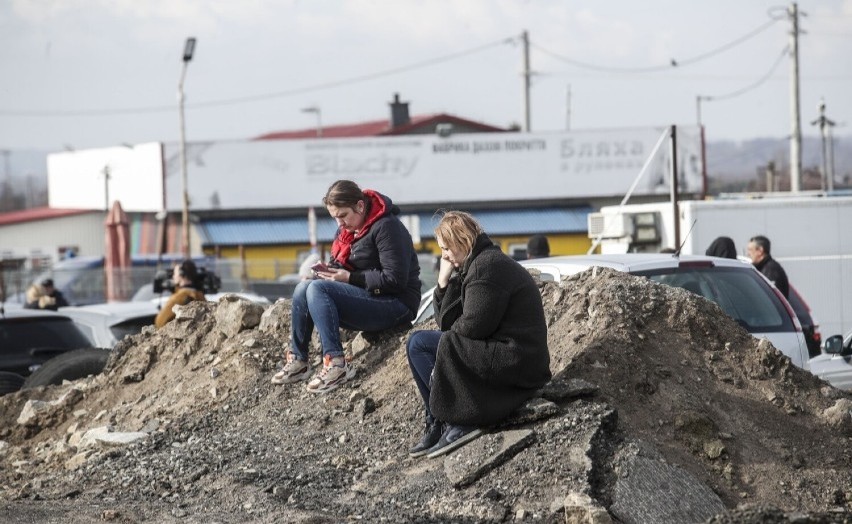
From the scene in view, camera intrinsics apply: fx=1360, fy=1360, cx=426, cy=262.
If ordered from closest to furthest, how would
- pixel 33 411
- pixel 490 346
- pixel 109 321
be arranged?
pixel 490 346, pixel 33 411, pixel 109 321

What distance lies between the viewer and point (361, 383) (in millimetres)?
9594

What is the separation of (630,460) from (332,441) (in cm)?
228

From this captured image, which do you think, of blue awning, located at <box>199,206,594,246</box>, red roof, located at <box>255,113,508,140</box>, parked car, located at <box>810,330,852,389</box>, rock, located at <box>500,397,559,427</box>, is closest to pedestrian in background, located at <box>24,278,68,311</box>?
parked car, located at <box>810,330,852,389</box>

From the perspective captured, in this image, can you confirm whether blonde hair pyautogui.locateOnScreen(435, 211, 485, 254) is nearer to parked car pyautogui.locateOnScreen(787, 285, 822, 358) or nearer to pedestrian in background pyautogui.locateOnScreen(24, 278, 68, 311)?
parked car pyautogui.locateOnScreen(787, 285, 822, 358)

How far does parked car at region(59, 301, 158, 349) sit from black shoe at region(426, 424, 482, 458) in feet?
25.2

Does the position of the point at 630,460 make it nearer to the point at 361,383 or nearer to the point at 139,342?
the point at 361,383

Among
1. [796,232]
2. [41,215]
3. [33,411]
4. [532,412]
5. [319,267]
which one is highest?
[41,215]

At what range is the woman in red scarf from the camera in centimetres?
953

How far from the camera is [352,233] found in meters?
9.74

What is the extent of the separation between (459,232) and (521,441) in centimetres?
122

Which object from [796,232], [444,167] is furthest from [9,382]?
[444,167]

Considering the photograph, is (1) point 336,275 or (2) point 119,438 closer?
(1) point 336,275

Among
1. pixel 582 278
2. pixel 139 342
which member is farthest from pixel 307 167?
pixel 582 278

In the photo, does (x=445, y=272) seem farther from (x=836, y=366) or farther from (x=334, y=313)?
(x=836, y=366)
